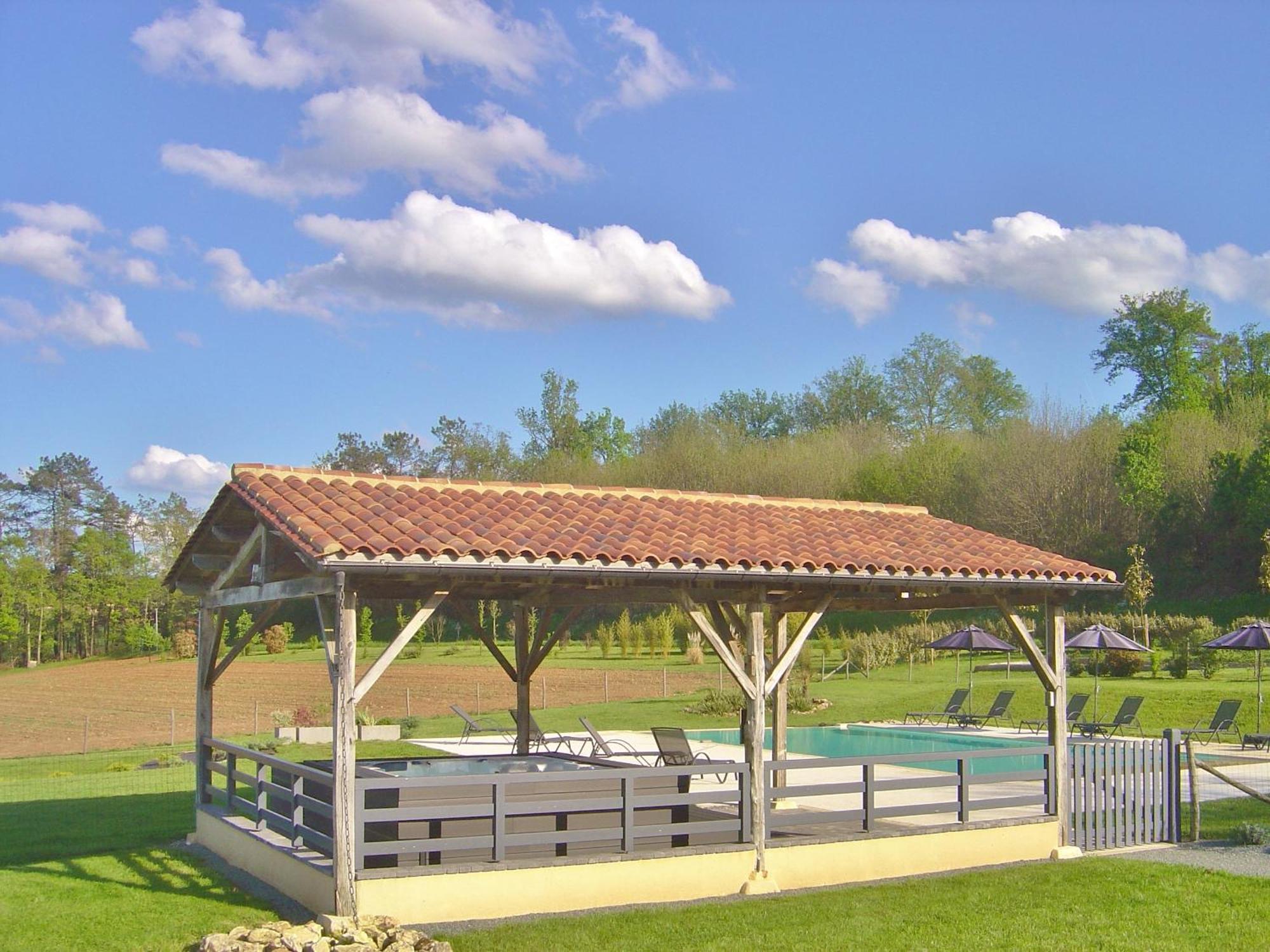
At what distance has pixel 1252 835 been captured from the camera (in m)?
11.9

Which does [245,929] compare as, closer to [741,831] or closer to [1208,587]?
[741,831]

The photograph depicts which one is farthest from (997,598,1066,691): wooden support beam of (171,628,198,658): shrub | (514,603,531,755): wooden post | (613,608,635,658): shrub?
(171,628,198,658): shrub

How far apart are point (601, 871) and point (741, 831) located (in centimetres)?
134

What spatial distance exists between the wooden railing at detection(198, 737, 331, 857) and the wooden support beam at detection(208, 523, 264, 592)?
1.56 m

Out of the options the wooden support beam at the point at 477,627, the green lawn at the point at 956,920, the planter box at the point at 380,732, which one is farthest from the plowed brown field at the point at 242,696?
the green lawn at the point at 956,920

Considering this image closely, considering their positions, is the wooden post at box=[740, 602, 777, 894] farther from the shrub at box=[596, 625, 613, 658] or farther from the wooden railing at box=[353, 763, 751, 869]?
the shrub at box=[596, 625, 613, 658]

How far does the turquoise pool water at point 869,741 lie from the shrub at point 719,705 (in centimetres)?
298

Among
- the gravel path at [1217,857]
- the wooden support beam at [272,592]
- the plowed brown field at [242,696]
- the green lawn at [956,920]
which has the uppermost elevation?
the wooden support beam at [272,592]

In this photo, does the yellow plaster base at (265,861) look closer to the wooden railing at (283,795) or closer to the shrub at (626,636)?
the wooden railing at (283,795)

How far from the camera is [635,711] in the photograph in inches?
1061

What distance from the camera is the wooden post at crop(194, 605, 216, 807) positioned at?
12406mm

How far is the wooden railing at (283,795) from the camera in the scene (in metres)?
9.59

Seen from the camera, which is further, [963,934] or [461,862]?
[461,862]

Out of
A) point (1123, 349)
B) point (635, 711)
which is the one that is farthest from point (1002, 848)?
point (1123, 349)
